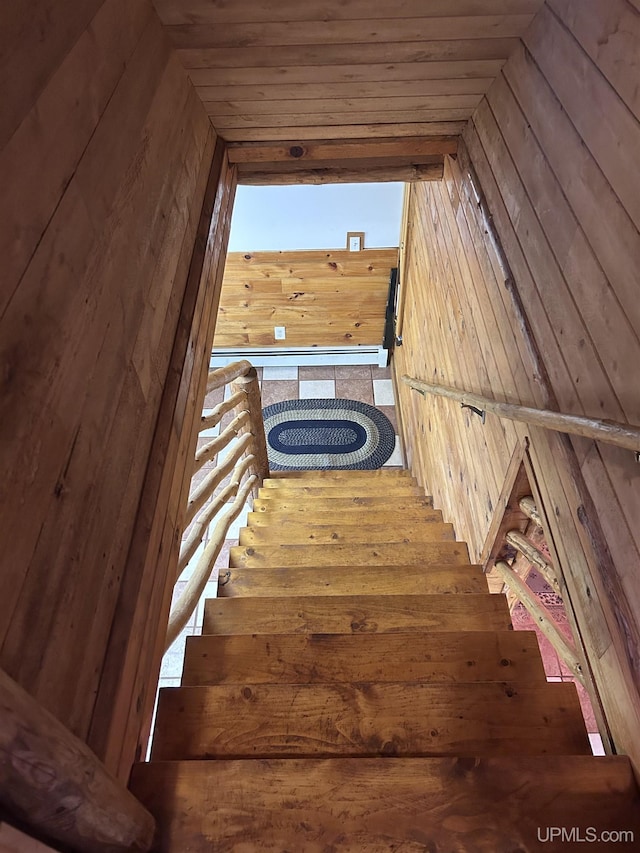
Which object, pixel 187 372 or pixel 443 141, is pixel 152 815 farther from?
pixel 443 141

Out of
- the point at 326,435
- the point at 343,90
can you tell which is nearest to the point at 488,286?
the point at 343,90

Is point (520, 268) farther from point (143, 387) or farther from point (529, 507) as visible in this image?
point (143, 387)

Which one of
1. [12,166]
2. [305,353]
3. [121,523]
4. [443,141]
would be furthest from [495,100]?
[305,353]

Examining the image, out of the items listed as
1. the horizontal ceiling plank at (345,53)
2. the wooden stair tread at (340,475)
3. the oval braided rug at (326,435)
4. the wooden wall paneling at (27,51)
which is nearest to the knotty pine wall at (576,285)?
the horizontal ceiling plank at (345,53)

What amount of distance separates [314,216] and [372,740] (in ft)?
13.2

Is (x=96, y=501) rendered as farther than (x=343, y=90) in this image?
No

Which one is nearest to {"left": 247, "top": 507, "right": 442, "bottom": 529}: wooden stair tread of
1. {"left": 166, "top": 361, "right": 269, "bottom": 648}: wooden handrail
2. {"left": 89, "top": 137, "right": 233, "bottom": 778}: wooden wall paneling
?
{"left": 166, "top": 361, "right": 269, "bottom": 648}: wooden handrail

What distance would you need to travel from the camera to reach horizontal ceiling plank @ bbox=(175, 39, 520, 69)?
1701 millimetres

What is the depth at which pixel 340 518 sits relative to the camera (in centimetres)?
284

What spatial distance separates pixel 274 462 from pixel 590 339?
145 inches

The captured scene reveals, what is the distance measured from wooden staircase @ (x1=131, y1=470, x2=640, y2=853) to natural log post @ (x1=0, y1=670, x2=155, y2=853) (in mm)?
205

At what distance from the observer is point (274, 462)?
4672mm

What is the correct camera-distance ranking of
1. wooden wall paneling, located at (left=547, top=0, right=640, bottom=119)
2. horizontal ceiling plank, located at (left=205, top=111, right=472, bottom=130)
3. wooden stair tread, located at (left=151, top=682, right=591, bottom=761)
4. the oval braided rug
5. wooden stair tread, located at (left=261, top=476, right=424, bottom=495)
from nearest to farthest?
wooden wall paneling, located at (left=547, top=0, right=640, bottom=119)
wooden stair tread, located at (left=151, top=682, right=591, bottom=761)
horizontal ceiling plank, located at (left=205, top=111, right=472, bottom=130)
wooden stair tread, located at (left=261, top=476, right=424, bottom=495)
the oval braided rug

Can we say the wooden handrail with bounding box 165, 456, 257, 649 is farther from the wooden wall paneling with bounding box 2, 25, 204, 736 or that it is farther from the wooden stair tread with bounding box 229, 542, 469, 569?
the wooden wall paneling with bounding box 2, 25, 204, 736
